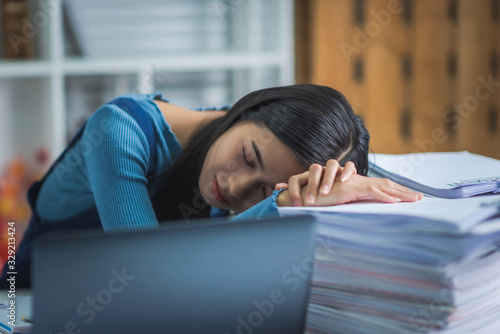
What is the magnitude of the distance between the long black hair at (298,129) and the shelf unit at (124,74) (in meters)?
1.67

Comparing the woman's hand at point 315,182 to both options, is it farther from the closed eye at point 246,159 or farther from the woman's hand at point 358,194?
the closed eye at point 246,159

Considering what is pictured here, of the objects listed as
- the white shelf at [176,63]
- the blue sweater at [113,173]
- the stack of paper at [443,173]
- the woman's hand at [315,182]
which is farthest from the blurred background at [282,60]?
the woman's hand at [315,182]

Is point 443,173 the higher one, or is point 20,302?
point 443,173

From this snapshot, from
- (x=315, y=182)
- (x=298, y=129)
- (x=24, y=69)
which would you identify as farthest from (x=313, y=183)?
(x=24, y=69)

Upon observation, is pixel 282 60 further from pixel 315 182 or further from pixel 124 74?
pixel 315 182

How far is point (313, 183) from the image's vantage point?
771 millimetres

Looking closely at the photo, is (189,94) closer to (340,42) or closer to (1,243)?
(340,42)

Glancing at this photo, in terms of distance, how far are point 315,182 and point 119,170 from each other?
396mm

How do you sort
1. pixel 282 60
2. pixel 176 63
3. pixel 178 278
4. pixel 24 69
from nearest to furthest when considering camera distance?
pixel 178 278, pixel 24 69, pixel 176 63, pixel 282 60

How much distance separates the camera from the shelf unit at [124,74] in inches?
106

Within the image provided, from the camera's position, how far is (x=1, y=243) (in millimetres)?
2383

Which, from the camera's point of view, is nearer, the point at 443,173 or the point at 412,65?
the point at 443,173

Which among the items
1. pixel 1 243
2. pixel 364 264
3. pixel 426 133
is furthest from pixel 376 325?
pixel 426 133

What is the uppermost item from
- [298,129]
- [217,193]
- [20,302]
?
[298,129]
